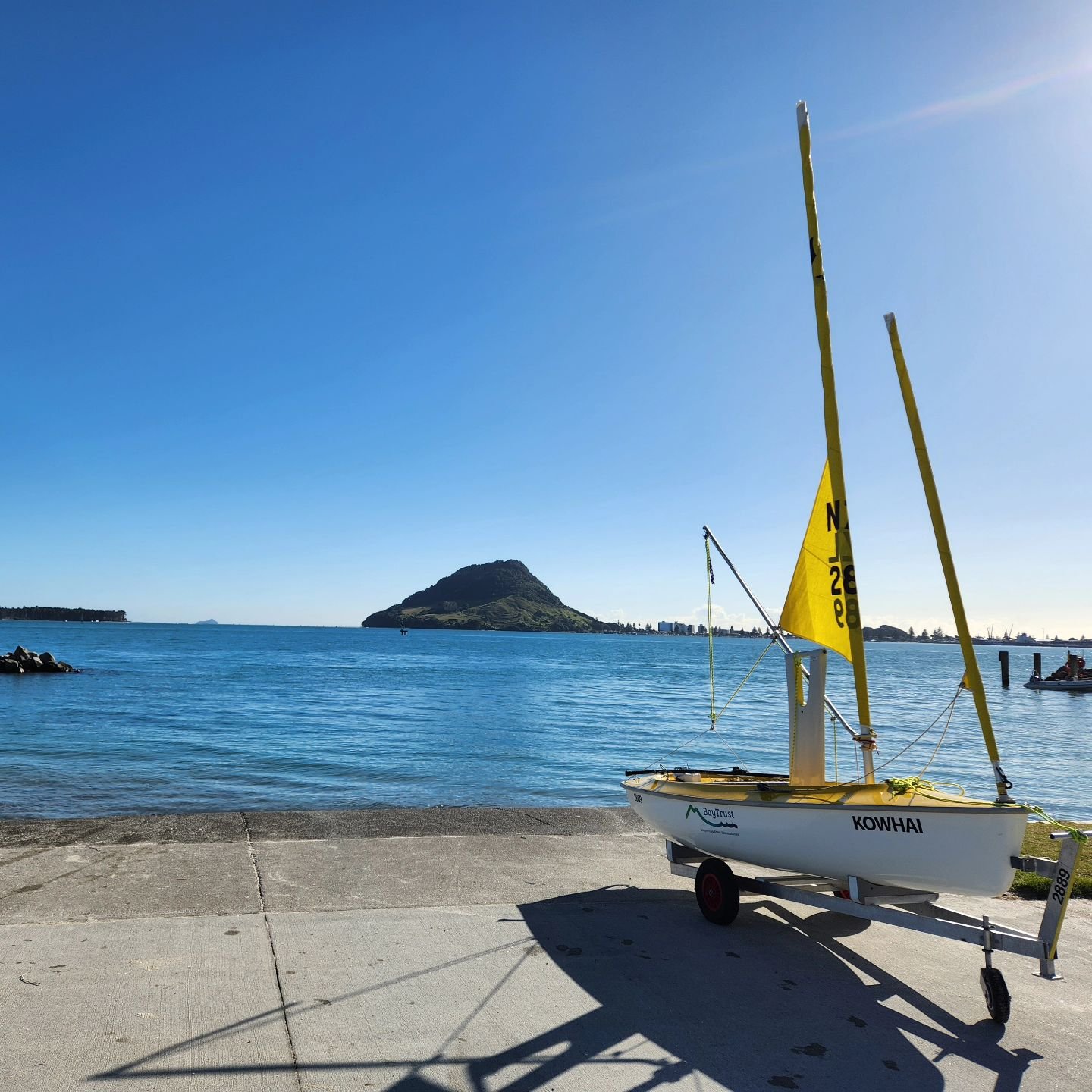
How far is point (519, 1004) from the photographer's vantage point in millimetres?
4863

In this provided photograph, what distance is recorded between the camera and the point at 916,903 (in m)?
5.81

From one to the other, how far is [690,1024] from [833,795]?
2.06 m

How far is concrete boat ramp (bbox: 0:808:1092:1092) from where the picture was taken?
163 inches

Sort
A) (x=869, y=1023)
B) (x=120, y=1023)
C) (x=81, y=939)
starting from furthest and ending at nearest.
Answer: (x=81, y=939)
(x=869, y=1023)
(x=120, y=1023)

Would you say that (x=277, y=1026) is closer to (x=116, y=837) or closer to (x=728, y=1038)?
(x=728, y=1038)

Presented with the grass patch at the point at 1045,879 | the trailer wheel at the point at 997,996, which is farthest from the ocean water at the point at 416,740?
the trailer wheel at the point at 997,996

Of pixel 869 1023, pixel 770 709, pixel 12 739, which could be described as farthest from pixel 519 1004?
pixel 770 709

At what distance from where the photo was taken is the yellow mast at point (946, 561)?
545 cm

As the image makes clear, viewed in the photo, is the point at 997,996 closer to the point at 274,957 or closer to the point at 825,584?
the point at 825,584

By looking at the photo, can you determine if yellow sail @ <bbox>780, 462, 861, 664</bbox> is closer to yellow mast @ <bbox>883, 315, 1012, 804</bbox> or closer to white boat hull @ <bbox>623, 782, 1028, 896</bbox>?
yellow mast @ <bbox>883, 315, 1012, 804</bbox>

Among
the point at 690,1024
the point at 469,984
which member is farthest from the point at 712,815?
the point at 469,984

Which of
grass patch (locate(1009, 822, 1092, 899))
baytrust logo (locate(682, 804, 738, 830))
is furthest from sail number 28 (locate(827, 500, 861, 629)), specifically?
grass patch (locate(1009, 822, 1092, 899))

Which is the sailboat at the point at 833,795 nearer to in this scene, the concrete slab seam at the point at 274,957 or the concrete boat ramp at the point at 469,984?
the concrete boat ramp at the point at 469,984

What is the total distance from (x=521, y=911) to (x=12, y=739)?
25.1 meters
